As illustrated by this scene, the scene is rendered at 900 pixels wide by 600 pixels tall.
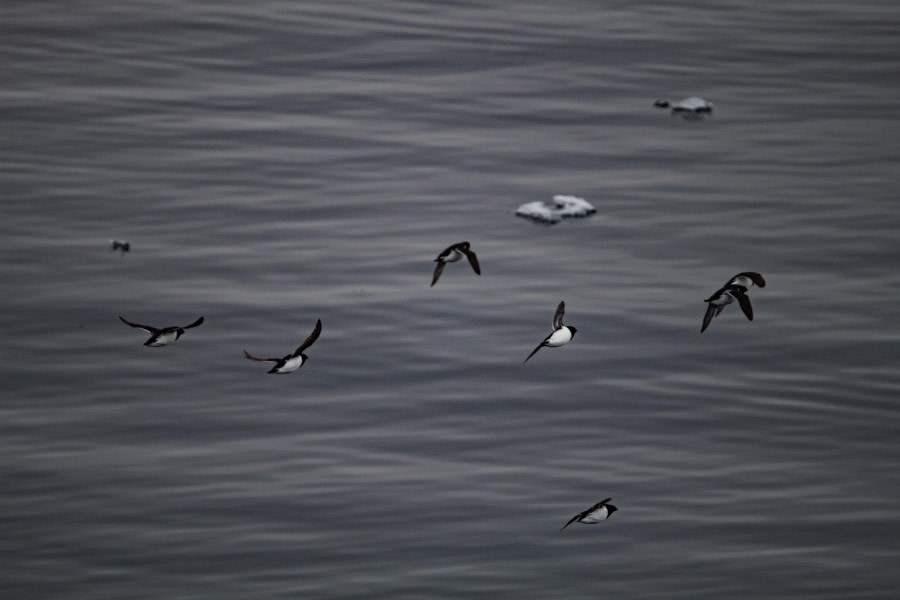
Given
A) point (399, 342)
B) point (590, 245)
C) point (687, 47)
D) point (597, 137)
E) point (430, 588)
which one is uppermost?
point (687, 47)

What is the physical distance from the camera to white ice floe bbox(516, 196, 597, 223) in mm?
36656

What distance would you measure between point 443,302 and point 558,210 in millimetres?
5408

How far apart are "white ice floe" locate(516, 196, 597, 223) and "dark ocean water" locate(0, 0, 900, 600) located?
33 cm

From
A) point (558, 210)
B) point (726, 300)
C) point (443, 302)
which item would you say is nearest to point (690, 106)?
point (558, 210)

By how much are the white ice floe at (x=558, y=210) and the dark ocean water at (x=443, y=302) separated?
33cm

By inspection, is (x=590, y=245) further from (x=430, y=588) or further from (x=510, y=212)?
(x=430, y=588)

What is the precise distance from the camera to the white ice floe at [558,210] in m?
36.7

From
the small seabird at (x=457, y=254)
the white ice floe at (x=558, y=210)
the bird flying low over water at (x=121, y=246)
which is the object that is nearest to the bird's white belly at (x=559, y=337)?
the small seabird at (x=457, y=254)

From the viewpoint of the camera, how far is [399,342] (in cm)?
3077

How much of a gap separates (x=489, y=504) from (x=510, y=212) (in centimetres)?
1331

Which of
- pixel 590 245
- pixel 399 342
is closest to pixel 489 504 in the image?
pixel 399 342

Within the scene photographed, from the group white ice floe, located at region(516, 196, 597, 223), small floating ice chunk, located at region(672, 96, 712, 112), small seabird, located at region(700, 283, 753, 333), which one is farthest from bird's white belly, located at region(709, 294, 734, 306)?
small floating ice chunk, located at region(672, 96, 712, 112)

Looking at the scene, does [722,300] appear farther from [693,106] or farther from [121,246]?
[693,106]

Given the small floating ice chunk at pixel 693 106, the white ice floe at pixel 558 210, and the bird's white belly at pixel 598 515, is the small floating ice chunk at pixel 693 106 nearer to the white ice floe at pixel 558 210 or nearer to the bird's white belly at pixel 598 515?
the white ice floe at pixel 558 210
